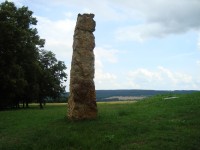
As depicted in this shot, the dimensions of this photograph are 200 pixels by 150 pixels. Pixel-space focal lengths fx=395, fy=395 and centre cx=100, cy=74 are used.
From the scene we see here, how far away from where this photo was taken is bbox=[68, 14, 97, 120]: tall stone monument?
19750mm

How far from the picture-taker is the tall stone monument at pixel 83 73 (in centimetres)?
1975

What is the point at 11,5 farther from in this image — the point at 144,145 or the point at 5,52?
the point at 144,145

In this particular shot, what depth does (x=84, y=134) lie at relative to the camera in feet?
51.8

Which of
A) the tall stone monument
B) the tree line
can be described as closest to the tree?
the tree line

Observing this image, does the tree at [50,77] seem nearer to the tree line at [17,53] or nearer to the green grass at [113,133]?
the tree line at [17,53]

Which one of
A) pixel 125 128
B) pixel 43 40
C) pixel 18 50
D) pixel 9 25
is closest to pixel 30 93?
pixel 43 40

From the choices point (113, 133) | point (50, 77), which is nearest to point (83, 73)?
point (113, 133)

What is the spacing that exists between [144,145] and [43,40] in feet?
153

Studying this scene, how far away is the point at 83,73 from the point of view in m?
20.1

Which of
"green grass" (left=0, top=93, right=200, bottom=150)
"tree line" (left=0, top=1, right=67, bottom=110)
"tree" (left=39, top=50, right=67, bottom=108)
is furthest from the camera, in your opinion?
"tree" (left=39, top=50, right=67, bottom=108)

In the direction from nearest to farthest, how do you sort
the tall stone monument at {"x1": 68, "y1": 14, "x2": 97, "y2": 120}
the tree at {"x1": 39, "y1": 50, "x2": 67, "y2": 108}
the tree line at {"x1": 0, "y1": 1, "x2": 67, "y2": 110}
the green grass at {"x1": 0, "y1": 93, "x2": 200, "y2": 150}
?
the green grass at {"x1": 0, "y1": 93, "x2": 200, "y2": 150} < the tall stone monument at {"x1": 68, "y1": 14, "x2": 97, "y2": 120} < the tree line at {"x1": 0, "y1": 1, "x2": 67, "y2": 110} < the tree at {"x1": 39, "y1": 50, "x2": 67, "y2": 108}

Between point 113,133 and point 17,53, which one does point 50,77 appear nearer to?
point 17,53

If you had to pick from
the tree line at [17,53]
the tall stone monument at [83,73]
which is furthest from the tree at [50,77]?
the tall stone monument at [83,73]

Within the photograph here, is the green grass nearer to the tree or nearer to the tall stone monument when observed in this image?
the tall stone monument
